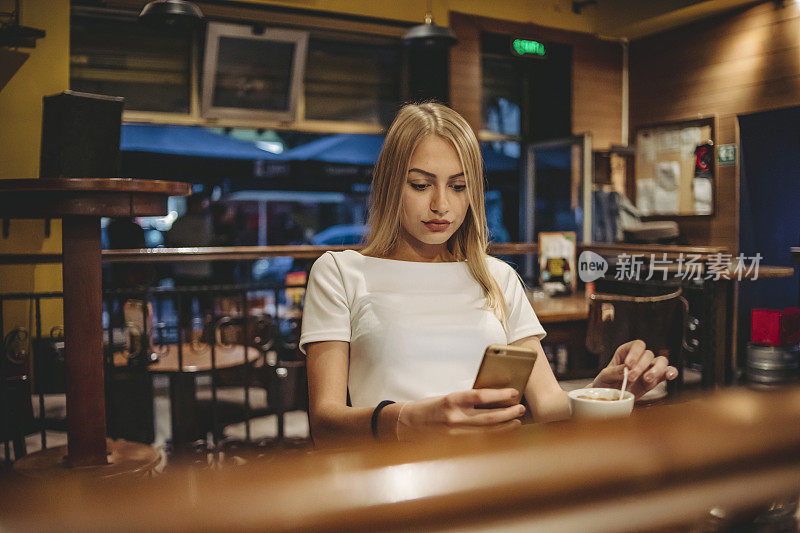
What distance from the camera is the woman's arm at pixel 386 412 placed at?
87 cm

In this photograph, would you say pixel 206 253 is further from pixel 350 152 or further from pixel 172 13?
pixel 350 152

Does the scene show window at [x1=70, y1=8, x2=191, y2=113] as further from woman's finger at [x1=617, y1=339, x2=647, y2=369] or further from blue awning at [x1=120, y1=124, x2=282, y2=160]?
woman's finger at [x1=617, y1=339, x2=647, y2=369]

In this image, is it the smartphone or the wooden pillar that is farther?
the wooden pillar

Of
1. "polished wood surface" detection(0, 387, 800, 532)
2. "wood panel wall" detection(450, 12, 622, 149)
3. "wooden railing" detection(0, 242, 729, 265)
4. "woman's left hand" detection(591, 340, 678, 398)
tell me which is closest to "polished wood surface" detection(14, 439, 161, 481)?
"wooden railing" detection(0, 242, 729, 265)

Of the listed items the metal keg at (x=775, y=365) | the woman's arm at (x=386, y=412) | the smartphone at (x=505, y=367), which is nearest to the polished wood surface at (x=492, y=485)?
the woman's arm at (x=386, y=412)

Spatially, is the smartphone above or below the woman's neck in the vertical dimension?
below

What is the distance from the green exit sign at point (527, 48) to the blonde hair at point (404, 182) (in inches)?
199

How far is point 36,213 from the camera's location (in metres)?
1.91

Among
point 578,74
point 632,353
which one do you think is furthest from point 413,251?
point 578,74

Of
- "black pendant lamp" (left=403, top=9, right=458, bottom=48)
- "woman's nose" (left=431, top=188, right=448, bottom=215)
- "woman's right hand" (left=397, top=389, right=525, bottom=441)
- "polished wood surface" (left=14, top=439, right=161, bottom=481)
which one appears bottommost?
"polished wood surface" (left=14, top=439, right=161, bottom=481)

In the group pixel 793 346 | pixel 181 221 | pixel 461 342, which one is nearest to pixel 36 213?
pixel 461 342

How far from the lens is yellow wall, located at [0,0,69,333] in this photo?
15.1 feet

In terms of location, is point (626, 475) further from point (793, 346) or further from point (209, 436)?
point (209, 436)

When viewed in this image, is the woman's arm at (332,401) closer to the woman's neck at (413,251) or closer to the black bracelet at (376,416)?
the black bracelet at (376,416)
